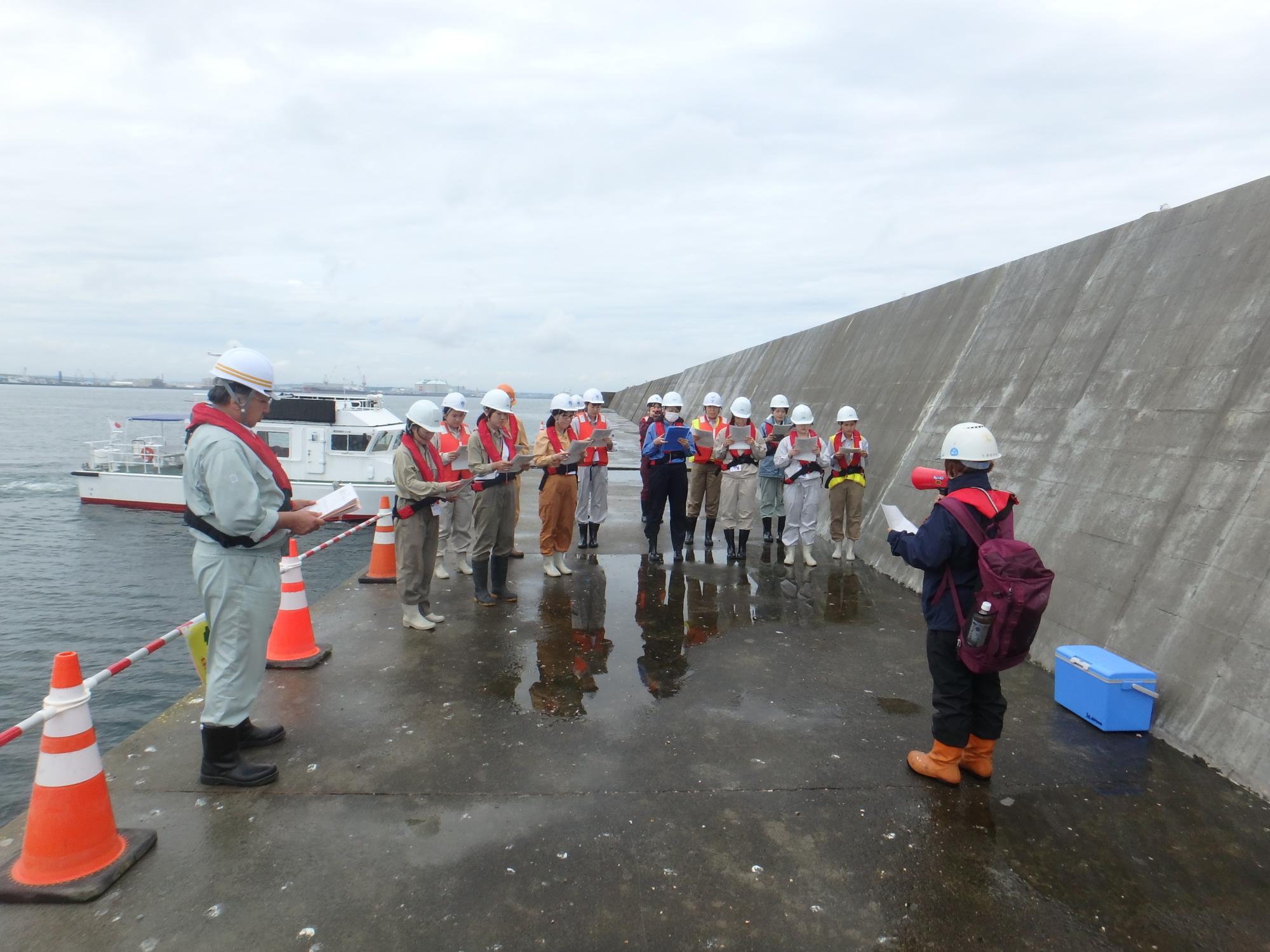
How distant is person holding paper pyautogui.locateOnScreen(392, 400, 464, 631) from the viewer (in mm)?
5863

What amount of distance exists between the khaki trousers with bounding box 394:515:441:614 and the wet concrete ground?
0.68 metres

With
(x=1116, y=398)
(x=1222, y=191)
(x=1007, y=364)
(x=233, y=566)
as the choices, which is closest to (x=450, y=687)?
(x=233, y=566)

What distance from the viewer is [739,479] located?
8.76 m

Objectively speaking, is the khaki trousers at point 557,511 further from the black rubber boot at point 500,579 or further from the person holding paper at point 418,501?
the person holding paper at point 418,501

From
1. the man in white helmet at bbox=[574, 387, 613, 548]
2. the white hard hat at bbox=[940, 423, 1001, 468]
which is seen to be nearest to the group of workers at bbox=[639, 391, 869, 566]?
the man in white helmet at bbox=[574, 387, 613, 548]

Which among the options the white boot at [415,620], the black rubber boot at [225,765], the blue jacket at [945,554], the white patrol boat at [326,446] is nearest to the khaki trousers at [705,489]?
the white boot at [415,620]

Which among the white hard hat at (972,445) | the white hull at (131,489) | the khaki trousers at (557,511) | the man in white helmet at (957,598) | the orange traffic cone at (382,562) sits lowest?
the white hull at (131,489)

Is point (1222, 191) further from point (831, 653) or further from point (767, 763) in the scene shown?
point (767, 763)

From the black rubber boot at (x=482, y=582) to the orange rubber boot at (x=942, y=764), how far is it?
417 cm

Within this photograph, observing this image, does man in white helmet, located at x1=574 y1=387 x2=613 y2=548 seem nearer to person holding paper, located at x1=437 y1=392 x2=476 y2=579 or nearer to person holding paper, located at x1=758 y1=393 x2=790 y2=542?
person holding paper, located at x1=437 y1=392 x2=476 y2=579

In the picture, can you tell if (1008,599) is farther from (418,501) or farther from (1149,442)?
(418,501)

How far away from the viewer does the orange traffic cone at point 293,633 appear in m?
5.23

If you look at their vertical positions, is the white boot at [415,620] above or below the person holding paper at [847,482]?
below

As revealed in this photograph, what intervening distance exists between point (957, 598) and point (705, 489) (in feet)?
19.4
